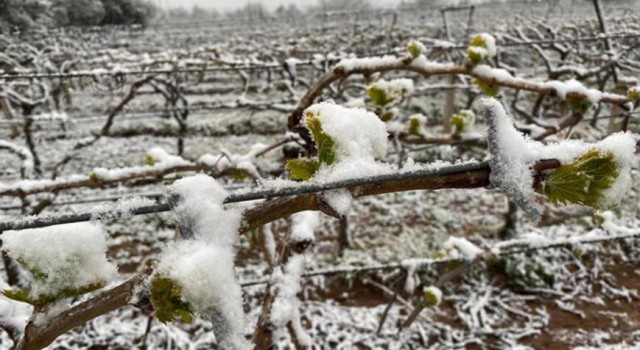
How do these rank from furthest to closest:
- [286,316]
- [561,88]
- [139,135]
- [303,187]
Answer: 1. [139,135]
2. [561,88]
3. [286,316]
4. [303,187]

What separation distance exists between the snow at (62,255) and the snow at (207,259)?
0.49 feet

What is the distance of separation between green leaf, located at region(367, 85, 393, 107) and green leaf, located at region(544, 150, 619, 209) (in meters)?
1.13

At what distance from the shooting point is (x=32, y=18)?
10172 mm

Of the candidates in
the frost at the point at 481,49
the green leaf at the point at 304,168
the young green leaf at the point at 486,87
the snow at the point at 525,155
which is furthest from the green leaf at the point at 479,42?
the green leaf at the point at 304,168

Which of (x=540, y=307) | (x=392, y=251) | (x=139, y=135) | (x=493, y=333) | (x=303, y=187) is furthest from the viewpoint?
(x=139, y=135)

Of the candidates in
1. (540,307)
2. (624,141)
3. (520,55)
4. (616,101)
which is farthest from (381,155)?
(520,55)

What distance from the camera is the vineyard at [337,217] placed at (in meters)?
0.51

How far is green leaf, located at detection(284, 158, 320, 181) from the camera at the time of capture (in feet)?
Result: 1.83

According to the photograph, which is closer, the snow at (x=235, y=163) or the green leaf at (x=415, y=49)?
the green leaf at (x=415, y=49)

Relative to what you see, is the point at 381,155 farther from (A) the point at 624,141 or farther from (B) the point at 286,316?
(B) the point at 286,316

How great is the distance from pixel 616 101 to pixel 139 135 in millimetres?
8580

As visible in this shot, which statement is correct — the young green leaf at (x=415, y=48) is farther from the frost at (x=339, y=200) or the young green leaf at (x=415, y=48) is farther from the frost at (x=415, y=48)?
the frost at (x=339, y=200)

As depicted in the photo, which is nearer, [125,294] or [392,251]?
[125,294]

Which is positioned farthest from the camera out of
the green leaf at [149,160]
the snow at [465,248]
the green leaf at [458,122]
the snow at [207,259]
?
the snow at [465,248]
